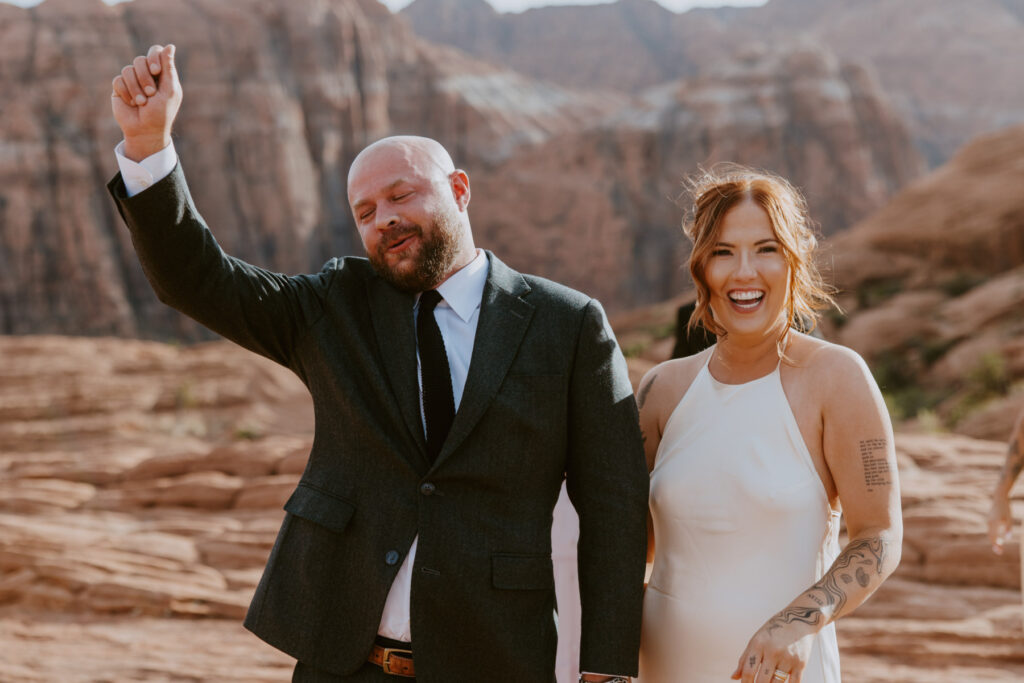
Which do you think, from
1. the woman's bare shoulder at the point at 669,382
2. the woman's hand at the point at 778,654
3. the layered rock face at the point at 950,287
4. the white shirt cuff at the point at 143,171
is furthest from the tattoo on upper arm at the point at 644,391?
the layered rock face at the point at 950,287

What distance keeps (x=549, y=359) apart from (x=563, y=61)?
7951 cm

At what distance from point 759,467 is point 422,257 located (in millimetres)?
931

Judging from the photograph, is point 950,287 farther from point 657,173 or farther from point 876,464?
point 657,173

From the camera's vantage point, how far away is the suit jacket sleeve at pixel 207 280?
6.54ft

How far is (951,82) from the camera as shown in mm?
63688

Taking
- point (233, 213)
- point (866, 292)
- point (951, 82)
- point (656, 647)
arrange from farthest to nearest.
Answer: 1. point (951, 82)
2. point (233, 213)
3. point (866, 292)
4. point (656, 647)

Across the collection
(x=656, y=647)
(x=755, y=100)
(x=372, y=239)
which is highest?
(x=755, y=100)

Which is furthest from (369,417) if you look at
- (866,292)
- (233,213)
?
(233,213)

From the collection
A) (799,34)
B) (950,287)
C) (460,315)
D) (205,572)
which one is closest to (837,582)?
(460,315)

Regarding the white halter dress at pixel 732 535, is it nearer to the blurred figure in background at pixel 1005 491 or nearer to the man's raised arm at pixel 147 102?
the blurred figure in background at pixel 1005 491

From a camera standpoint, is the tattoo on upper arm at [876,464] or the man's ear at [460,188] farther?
the man's ear at [460,188]

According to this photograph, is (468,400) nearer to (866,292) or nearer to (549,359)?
(549,359)

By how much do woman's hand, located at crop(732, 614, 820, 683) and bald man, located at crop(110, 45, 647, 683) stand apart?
13.4 inches

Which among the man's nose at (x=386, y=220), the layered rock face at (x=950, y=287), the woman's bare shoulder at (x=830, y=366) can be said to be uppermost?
the layered rock face at (x=950, y=287)
